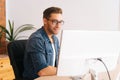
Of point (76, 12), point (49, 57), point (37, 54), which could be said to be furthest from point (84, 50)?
point (76, 12)

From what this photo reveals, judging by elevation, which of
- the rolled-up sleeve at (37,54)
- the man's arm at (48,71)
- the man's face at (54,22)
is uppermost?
the man's face at (54,22)

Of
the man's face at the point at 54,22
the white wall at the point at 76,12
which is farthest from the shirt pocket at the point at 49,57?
the white wall at the point at 76,12

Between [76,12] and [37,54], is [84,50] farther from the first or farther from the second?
[76,12]

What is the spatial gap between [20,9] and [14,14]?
0.14 m

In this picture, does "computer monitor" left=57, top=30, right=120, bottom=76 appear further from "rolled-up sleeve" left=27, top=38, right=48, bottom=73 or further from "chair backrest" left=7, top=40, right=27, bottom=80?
"chair backrest" left=7, top=40, right=27, bottom=80

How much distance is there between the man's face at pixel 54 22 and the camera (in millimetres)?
1979

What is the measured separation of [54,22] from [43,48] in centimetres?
24

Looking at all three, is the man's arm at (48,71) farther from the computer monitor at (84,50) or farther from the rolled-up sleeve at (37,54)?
the computer monitor at (84,50)

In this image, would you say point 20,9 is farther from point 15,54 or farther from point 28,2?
point 15,54

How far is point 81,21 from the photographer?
13.0 ft

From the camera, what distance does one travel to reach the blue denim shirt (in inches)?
74.5

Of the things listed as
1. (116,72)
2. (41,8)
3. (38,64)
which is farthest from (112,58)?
(41,8)

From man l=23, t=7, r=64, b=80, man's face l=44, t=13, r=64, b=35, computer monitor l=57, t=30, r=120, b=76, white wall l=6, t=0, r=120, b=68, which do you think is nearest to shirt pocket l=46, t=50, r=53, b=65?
man l=23, t=7, r=64, b=80

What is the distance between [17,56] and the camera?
2.13 metres
